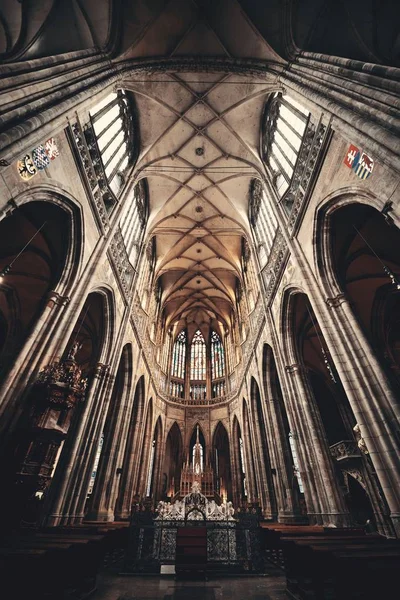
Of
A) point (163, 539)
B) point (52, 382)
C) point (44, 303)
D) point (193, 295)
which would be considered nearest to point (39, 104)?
point (44, 303)

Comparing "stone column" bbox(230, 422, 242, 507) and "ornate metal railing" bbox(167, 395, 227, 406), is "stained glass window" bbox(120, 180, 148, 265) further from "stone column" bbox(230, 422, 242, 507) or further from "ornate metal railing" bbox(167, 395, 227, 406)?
"stone column" bbox(230, 422, 242, 507)

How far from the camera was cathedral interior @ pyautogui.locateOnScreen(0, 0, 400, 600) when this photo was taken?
5770mm

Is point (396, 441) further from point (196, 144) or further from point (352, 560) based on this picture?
point (196, 144)

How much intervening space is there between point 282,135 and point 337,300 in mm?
8608

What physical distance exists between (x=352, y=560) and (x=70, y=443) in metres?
8.81

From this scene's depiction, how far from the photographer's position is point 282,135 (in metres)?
12.5

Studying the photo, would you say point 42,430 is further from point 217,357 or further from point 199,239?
point 217,357

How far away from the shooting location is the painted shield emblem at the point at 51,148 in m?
7.45

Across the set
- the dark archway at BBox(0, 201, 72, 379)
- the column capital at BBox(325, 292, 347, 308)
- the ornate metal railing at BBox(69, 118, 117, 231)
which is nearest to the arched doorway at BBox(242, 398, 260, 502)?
the column capital at BBox(325, 292, 347, 308)

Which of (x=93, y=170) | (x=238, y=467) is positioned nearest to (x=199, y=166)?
(x=93, y=170)

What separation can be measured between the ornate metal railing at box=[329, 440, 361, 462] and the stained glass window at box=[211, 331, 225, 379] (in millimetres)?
13577

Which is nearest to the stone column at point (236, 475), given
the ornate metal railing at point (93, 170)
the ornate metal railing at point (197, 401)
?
the ornate metal railing at point (197, 401)

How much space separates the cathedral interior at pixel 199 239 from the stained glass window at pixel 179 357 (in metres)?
6.98

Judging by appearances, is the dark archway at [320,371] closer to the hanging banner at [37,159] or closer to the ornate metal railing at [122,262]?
the ornate metal railing at [122,262]
